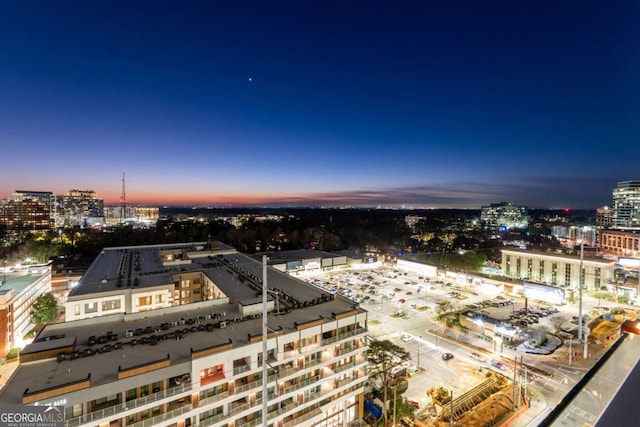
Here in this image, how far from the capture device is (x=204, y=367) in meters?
13.9

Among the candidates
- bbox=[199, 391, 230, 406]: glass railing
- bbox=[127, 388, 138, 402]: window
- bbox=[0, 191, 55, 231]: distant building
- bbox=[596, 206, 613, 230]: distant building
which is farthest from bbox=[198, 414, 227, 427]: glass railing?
bbox=[0, 191, 55, 231]: distant building

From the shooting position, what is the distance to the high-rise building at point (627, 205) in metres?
83.6

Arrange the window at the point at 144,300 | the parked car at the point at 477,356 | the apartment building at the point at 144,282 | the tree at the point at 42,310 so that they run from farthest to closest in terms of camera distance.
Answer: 1. the tree at the point at 42,310
2. the parked car at the point at 477,356
3. the window at the point at 144,300
4. the apartment building at the point at 144,282

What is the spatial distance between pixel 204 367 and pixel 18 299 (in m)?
25.3

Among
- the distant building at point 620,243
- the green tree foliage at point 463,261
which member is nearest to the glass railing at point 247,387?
the green tree foliage at point 463,261

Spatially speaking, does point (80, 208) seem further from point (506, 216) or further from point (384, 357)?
point (506, 216)

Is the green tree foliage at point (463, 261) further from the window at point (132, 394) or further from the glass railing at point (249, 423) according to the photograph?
the window at point (132, 394)

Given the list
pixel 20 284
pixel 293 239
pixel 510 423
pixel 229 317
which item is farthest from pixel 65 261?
pixel 510 423

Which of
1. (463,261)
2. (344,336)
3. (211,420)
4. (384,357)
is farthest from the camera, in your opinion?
(463,261)

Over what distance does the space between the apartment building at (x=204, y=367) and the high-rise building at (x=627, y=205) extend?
102m

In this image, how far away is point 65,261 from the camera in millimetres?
50281

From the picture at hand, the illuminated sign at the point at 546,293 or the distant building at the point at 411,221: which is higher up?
the distant building at the point at 411,221

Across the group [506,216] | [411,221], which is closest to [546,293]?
[411,221]

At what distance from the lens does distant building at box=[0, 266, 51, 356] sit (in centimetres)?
2528
